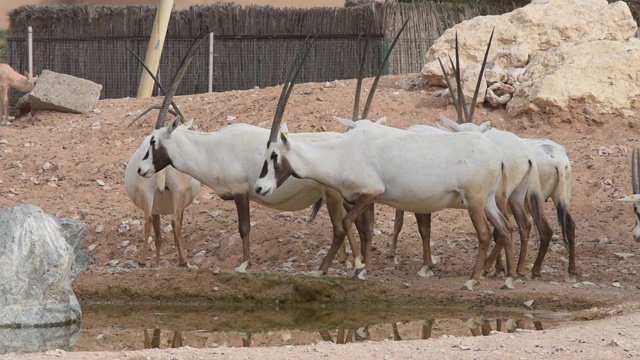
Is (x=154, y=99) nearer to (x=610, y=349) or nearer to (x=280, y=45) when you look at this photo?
(x=280, y=45)

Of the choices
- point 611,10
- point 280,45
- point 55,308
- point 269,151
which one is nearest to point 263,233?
point 269,151

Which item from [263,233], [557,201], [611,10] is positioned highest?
[611,10]

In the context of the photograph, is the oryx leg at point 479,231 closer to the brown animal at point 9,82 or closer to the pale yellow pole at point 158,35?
the pale yellow pole at point 158,35

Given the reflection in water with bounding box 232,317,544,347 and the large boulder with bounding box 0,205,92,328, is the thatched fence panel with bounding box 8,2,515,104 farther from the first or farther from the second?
the large boulder with bounding box 0,205,92,328

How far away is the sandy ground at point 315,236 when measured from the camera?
22.6 ft

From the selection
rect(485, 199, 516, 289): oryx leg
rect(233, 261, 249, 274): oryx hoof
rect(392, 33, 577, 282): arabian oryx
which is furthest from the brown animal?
rect(485, 199, 516, 289): oryx leg

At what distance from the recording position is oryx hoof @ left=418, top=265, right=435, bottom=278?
419 inches

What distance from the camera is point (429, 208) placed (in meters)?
9.85

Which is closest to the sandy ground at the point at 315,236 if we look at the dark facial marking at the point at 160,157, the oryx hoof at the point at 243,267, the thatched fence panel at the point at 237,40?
the oryx hoof at the point at 243,267

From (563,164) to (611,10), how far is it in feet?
19.1

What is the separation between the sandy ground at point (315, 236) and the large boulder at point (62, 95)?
0.16m

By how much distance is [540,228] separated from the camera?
10.6 metres

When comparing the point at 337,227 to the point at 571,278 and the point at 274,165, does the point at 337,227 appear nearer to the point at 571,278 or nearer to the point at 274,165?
the point at 274,165

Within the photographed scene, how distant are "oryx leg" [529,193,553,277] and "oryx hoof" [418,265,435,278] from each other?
870mm
